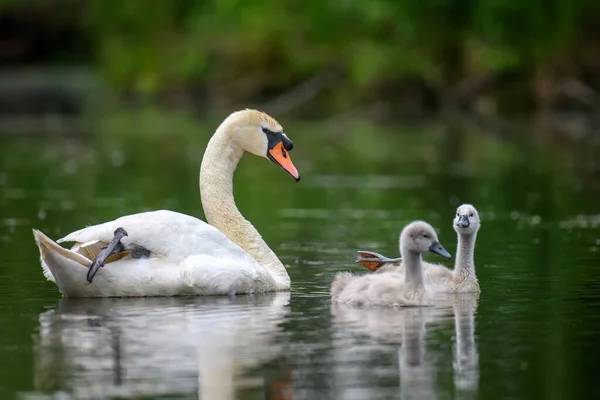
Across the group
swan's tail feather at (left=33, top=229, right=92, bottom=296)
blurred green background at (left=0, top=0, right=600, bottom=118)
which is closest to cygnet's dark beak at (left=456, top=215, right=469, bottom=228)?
swan's tail feather at (left=33, top=229, right=92, bottom=296)

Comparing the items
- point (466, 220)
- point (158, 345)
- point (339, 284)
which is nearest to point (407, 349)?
point (158, 345)

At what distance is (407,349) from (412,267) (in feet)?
5.86

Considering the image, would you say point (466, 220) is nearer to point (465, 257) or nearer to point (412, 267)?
→ point (465, 257)

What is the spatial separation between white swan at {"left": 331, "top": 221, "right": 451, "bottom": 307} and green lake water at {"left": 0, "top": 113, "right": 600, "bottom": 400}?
142 millimetres

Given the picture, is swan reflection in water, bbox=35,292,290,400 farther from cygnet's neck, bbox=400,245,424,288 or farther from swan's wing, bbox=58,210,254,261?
cygnet's neck, bbox=400,245,424,288

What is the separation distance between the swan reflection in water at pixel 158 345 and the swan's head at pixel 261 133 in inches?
55.1

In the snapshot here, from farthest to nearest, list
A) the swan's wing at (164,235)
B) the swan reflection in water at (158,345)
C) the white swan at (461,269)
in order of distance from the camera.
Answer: the white swan at (461,269), the swan's wing at (164,235), the swan reflection in water at (158,345)

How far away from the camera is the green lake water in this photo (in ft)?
25.1

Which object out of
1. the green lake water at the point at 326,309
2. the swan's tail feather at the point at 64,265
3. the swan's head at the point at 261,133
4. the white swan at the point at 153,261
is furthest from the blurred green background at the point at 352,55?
the swan's tail feather at the point at 64,265

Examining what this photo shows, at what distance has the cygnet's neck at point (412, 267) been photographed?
33.6 ft

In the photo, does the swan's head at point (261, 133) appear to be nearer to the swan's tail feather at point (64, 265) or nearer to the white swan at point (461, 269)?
the white swan at point (461, 269)

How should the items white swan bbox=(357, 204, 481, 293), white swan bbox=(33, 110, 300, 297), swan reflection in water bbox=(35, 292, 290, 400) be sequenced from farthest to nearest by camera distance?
1. white swan bbox=(357, 204, 481, 293)
2. white swan bbox=(33, 110, 300, 297)
3. swan reflection in water bbox=(35, 292, 290, 400)

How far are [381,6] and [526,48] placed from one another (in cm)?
651

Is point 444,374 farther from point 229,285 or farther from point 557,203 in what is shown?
point 557,203
